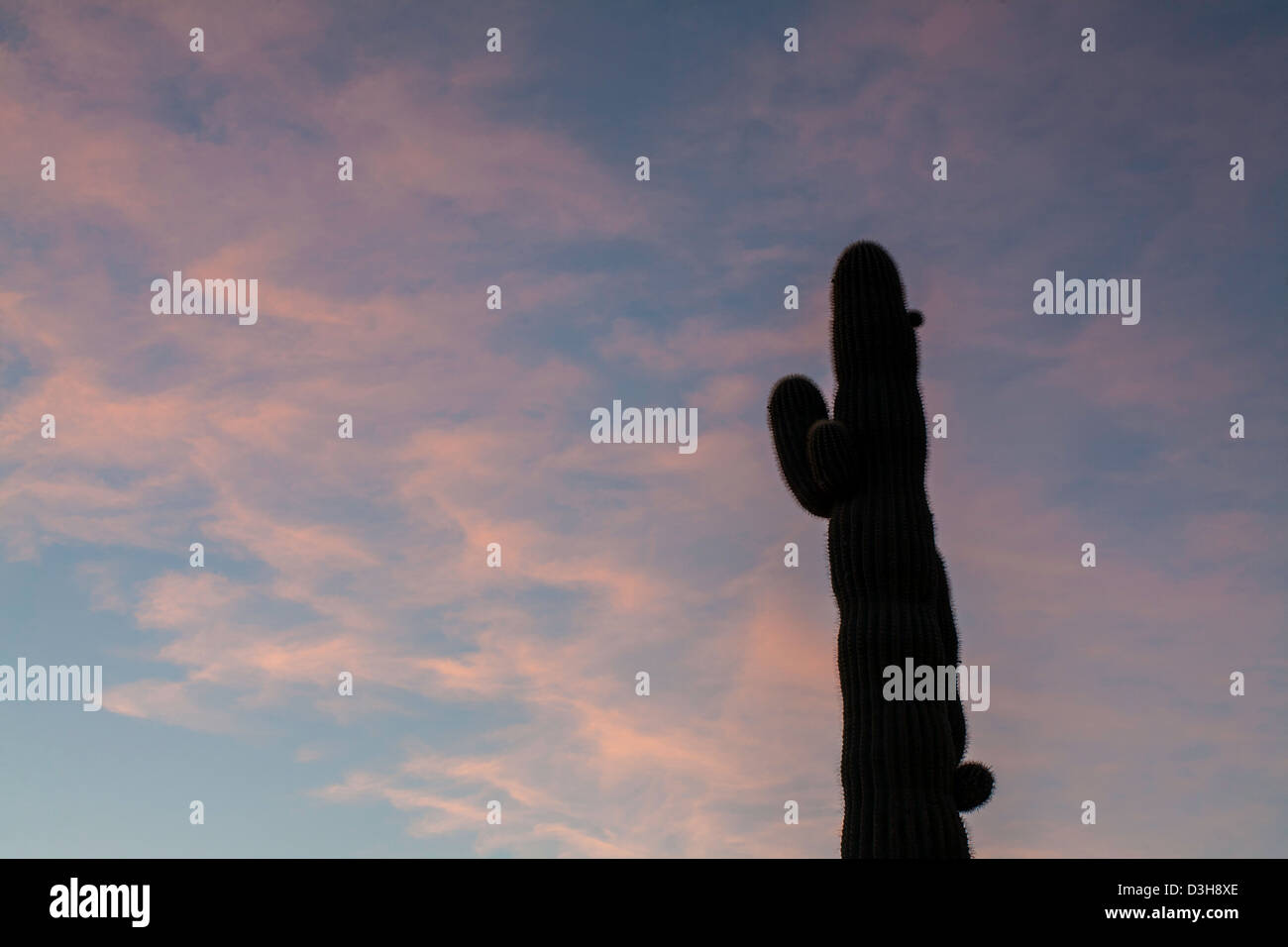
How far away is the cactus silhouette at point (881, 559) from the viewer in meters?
13.0

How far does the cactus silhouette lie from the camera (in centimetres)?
1302

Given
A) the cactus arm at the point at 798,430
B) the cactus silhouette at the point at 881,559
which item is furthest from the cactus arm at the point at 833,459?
the cactus arm at the point at 798,430

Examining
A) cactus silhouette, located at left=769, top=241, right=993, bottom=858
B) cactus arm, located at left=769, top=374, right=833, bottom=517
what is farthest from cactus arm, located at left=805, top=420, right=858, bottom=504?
cactus arm, located at left=769, top=374, right=833, bottom=517

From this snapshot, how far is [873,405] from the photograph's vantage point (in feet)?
48.3

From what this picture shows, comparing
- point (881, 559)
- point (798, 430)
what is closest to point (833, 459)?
point (798, 430)

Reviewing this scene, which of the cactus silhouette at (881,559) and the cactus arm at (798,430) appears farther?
the cactus arm at (798,430)

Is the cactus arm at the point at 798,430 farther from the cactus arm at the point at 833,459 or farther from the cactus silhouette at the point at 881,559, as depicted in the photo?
the cactus arm at the point at 833,459

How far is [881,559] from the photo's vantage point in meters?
13.9
